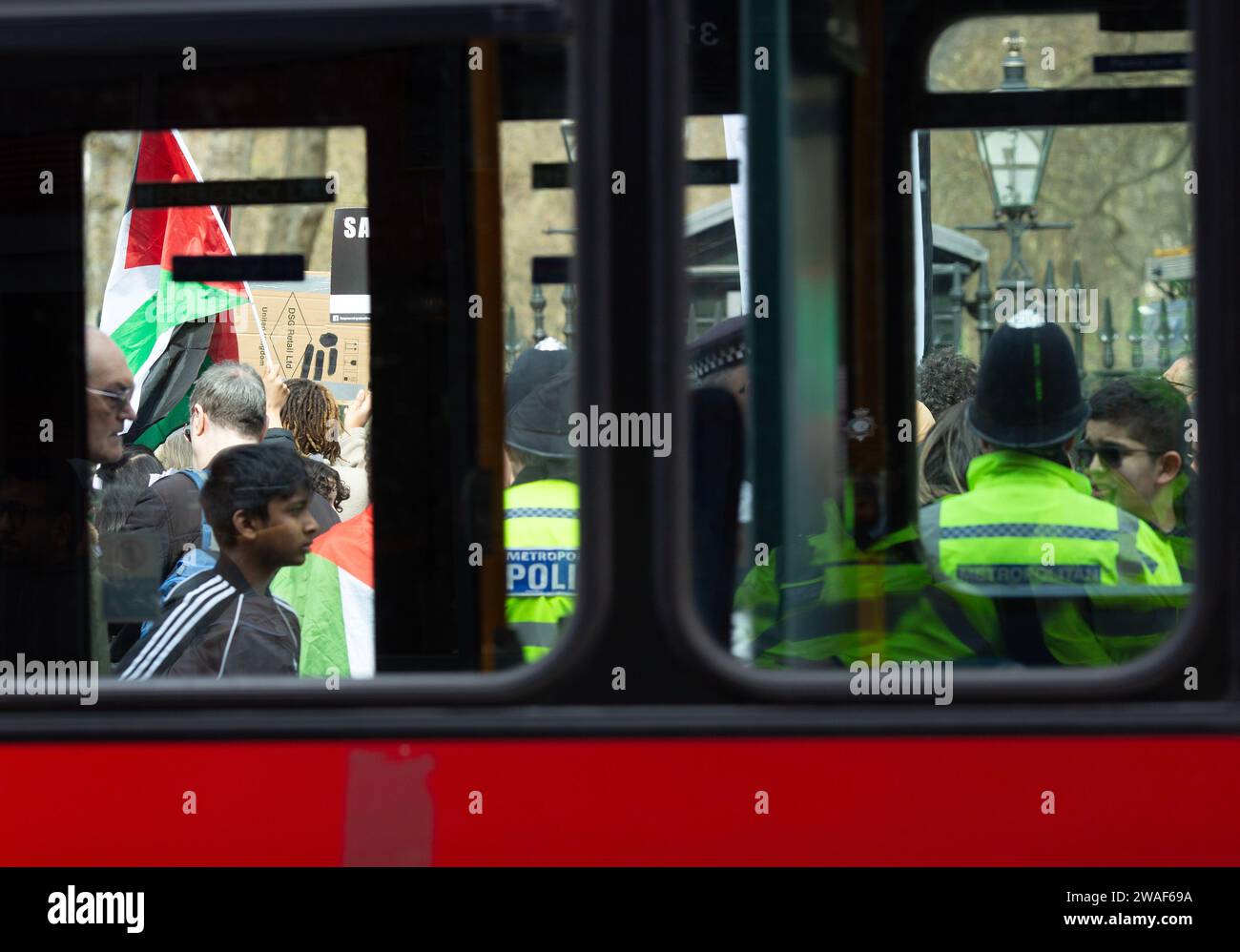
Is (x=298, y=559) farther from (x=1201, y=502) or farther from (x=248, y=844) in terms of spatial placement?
(x=1201, y=502)

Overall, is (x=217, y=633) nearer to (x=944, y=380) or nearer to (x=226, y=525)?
(x=226, y=525)

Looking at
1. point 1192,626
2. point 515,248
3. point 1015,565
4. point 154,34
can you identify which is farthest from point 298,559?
point 1192,626

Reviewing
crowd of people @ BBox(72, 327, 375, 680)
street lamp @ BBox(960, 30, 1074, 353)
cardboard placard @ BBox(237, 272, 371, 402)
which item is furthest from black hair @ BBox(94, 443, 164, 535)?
street lamp @ BBox(960, 30, 1074, 353)

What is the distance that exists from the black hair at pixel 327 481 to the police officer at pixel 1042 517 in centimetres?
88

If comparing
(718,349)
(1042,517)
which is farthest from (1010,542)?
(718,349)

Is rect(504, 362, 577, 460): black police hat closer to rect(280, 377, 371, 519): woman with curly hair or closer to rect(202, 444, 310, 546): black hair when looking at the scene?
rect(280, 377, 371, 519): woman with curly hair

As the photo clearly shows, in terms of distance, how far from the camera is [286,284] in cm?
238

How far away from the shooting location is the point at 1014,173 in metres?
2.36

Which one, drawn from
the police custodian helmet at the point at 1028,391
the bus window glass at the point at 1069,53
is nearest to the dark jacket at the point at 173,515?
the police custodian helmet at the point at 1028,391

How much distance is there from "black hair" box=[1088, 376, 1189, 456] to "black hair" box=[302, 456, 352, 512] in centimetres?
114

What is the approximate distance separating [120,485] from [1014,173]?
1.43 meters

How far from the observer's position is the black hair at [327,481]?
95.6 inches

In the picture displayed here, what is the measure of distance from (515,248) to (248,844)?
964mm
